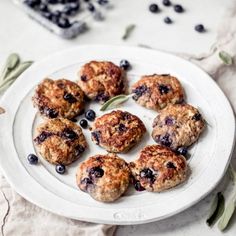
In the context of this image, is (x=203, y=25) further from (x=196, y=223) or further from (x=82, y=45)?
(x=196, y=223)

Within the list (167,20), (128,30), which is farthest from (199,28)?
(128,30)

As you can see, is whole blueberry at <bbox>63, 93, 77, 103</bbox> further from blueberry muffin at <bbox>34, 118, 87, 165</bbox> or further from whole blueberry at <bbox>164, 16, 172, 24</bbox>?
whole blueberry at <bbox>164, 16, 172, 24</bbox>

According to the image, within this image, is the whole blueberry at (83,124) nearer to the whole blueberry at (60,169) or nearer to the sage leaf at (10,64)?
the whole blueberry at (60,169)

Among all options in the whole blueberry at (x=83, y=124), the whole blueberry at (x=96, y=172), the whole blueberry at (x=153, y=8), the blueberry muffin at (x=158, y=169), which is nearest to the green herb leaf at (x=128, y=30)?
the whole blueberry at (x=153, y=8)

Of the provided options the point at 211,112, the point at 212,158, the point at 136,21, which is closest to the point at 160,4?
the point at 136,21

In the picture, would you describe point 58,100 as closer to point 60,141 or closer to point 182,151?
point 60,141

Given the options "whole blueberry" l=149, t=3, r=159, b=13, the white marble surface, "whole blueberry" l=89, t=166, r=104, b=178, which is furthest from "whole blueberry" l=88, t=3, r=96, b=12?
"whole blueberry" l=89, t=166, r=104, b=178

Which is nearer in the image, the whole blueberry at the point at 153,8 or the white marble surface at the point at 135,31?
the white marble surface at the point at 135,31
